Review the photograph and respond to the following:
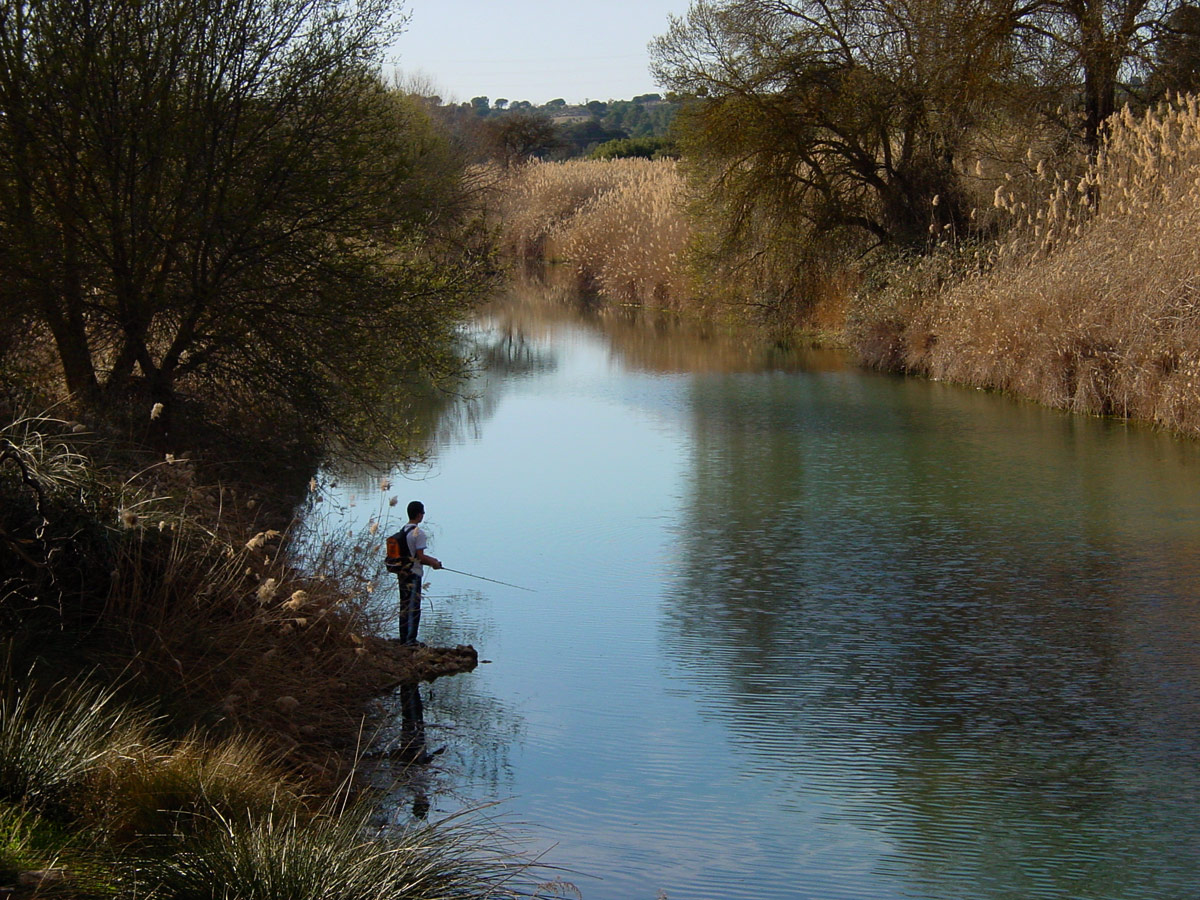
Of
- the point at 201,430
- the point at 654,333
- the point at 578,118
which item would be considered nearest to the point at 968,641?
the point at 201,430

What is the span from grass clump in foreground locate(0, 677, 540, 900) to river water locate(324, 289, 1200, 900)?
0.92m

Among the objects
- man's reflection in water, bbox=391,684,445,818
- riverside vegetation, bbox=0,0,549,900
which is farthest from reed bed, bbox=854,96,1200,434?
man's reflection in water, bbox=391,684,445,818

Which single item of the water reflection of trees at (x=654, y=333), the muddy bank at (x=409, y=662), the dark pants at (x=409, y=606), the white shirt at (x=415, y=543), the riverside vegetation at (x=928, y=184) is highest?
the riverside vegetation at (x=928, y=184)

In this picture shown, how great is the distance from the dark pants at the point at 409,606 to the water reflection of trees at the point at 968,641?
5.27ft

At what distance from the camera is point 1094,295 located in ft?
51.8

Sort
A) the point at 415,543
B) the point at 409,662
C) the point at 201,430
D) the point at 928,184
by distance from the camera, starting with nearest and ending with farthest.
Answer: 1. the point at 409,662
2. the point at 415,543
3. the point at 201,430
4. the point at 928,184

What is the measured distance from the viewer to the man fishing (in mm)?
7797

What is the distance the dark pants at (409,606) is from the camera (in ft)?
26.0

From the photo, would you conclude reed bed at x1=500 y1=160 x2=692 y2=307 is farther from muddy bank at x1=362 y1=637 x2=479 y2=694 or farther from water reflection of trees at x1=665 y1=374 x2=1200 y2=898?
muddy bank at x1=362 y1=637 x2=479 y2=694

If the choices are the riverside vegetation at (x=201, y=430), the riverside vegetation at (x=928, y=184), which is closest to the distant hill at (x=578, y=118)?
the riverside vegetation at (x=928, y=184)

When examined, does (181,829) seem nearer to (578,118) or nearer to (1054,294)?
(1054,294)

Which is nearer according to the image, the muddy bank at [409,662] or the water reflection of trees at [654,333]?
the muddy bank at [409,662]

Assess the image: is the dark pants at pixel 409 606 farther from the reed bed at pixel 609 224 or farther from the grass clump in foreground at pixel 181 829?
the reed bed at pixel 609 224

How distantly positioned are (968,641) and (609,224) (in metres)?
28.8
